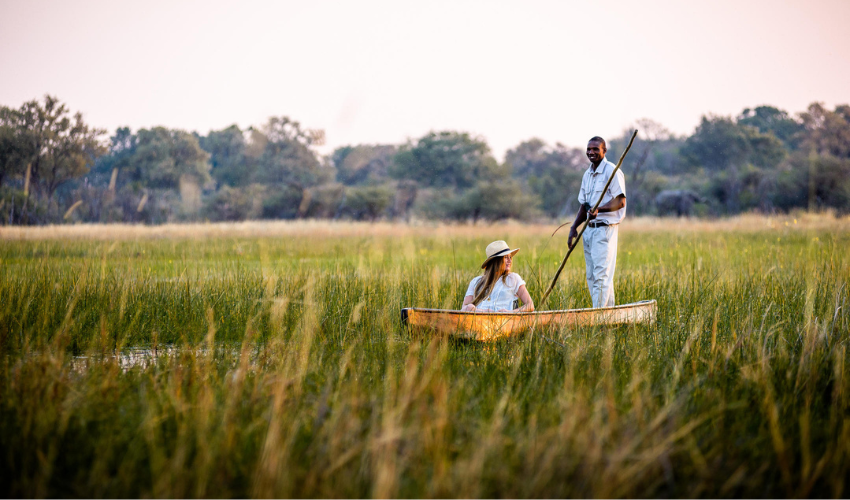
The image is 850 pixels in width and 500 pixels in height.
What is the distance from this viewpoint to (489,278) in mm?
5938

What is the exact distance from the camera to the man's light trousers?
6.46 metres

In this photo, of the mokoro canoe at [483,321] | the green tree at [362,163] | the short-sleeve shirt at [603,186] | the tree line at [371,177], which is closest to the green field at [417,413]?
the mokoro canoe at [483,321]

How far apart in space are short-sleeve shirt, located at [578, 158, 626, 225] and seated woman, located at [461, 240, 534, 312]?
1.13 metres

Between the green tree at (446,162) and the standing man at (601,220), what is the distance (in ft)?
127

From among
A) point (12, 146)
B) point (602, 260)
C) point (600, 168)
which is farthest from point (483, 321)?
point (12, 146)

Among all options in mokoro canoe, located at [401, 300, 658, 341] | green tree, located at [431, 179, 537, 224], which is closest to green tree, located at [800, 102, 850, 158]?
green tree, located at [431, 179, 537, 224]

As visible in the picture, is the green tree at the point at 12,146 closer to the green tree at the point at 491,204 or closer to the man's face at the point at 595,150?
the green tree at the point at 491,204

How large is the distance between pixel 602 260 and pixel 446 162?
39.3m

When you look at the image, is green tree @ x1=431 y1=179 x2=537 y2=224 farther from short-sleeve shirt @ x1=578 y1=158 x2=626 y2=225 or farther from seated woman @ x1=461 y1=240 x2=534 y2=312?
seated woman @ x1=461 y1=240 x2=534 y2=312

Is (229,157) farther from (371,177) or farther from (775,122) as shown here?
(775,122)

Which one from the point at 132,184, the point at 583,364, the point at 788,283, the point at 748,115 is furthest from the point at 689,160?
the point at 583,364

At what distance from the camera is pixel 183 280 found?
27.1 ft

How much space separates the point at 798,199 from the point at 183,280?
1237 inches

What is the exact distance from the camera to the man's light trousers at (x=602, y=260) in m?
6.46
